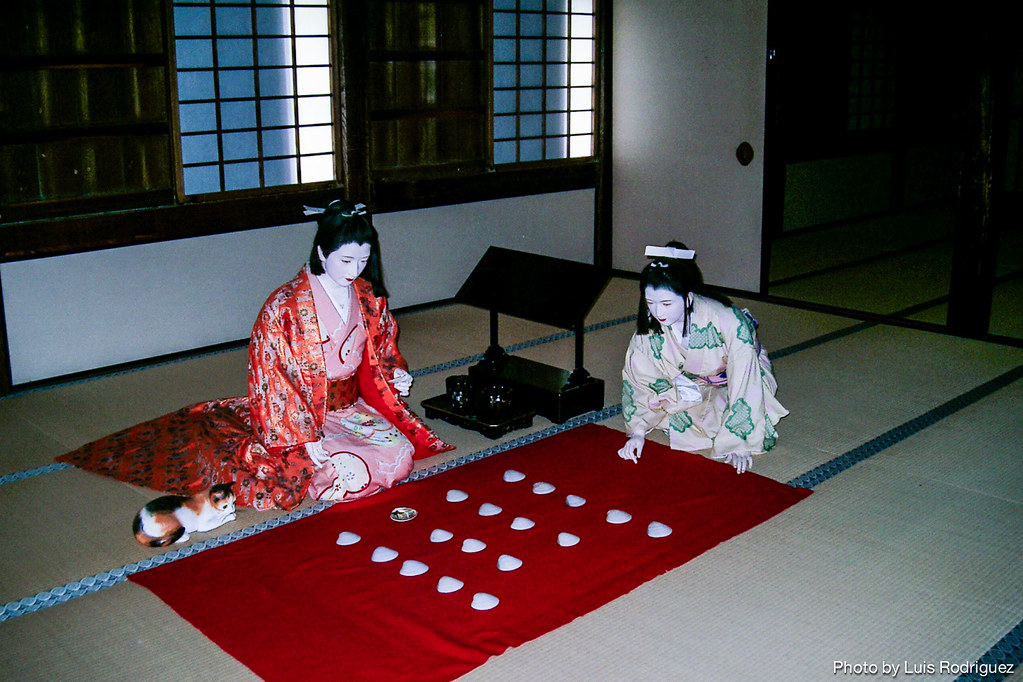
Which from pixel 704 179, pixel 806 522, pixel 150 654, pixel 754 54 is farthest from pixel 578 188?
pixel 150 654

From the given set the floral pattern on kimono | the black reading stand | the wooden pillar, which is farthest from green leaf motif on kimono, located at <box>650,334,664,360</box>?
the wooden pillar

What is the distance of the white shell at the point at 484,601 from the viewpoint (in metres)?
2.78

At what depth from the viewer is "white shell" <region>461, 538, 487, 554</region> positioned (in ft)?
10.2

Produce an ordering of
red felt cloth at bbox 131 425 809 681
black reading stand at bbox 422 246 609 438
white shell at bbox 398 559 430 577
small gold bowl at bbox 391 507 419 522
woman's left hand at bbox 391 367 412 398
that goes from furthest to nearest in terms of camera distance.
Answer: black reading stand at bbox 422 246 609 438 < woman's left hand at bbox 391 367 412 398 < small gold bowl at bbox 391 507 419 522 < white shell at bbox 398 559 430 577 < red felt cloth at bbox 131 425 809 681

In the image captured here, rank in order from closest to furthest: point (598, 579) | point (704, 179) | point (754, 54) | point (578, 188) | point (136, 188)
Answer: point (598, 579)
point (136, 188)
point (754, 54)
point (704, 179)
point (578, 188)

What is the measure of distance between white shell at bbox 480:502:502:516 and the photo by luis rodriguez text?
4.03 ft

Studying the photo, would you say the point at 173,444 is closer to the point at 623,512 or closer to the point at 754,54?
the point at 623,512

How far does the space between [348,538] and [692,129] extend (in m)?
4.33

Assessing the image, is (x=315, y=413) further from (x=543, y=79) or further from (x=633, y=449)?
(x=543, y=79)

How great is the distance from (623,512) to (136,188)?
121 inches

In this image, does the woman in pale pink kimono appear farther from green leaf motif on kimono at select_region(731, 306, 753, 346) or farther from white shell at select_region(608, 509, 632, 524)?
white shell at select_region(608, 509, 632, 524)

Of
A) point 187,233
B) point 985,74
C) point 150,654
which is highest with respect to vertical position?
point 985,74

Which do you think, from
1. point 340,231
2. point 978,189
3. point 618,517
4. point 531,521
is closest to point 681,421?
point 618,517

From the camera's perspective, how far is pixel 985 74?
5250 millimetres
